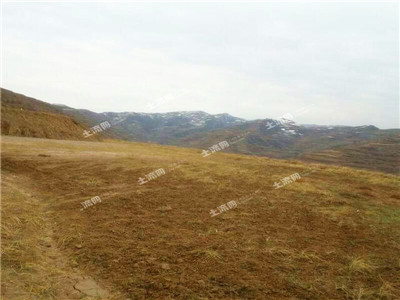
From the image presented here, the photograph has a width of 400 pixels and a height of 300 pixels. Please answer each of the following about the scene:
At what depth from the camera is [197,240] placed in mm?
8703

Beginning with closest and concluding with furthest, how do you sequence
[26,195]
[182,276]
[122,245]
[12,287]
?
[12,287] → [182,276] → [122,245] → [26,195]

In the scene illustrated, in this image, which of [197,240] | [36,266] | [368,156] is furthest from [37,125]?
[368,156]

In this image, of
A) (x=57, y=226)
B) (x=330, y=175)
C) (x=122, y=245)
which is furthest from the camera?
(x=330, y=175)

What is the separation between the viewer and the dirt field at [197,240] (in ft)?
21.4

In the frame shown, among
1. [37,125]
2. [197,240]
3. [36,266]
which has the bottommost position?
[36,266]

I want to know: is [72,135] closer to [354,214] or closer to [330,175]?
[330,175]

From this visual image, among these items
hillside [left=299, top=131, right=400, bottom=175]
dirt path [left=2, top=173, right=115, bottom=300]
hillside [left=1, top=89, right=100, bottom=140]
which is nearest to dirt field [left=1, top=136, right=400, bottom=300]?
dirt path [left=2, top=173, right=115, bottom=300]

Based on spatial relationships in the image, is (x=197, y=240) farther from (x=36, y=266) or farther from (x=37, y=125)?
(x=37, y=125)

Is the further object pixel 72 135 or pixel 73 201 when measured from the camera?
pixel 72 135

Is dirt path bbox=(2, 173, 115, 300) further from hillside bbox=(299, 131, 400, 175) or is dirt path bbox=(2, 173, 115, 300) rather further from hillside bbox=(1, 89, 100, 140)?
hillside bbox=(299, 131, 400, 175)

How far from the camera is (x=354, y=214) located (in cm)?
1116

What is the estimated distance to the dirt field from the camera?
6.53 m

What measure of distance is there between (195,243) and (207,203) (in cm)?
383

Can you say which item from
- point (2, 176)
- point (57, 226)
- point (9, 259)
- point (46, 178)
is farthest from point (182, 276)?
point (2, 176)
